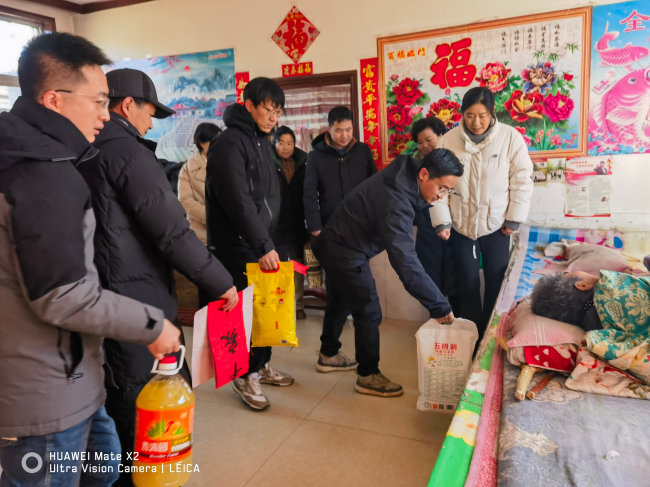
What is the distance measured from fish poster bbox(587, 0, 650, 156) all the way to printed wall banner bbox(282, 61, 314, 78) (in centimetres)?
186

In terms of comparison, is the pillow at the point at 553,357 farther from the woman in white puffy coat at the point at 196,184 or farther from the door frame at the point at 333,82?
the woman in white puffy coat at the point at 196,184

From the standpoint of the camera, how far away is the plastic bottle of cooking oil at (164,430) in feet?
3.38

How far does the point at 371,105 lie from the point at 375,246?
159 centimetres

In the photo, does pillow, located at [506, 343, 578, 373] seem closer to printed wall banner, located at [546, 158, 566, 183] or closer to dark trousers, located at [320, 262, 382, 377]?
dark trousers, located at [320, 262, 382, 377]

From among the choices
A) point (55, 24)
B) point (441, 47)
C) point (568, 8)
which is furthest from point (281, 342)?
point (55, 24)

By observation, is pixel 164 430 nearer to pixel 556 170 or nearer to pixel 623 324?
pixel 623 324

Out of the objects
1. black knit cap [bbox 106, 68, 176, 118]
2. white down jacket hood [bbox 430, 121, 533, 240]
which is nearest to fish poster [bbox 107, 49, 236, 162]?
white down jacket hood [bbox 430, 121, 533, 240]

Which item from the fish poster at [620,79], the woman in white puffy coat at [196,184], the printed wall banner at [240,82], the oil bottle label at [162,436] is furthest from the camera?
the printed wall banner at [240,82]

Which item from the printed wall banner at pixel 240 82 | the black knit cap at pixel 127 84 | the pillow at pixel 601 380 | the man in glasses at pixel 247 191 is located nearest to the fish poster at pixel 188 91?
the printed wall banner at pixel 240 82

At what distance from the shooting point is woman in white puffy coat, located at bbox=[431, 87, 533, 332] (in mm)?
2492

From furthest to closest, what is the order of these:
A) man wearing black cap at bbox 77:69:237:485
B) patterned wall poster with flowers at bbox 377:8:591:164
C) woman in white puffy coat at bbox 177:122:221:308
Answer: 1. woman in white puffy coat at bbox 177:122:221:308
2. patterned wall poster with flowers at bbox 377:8:591:164
3. man wearing black cap at bbox 77:69:237:485

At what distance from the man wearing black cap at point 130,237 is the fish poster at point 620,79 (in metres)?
2.66

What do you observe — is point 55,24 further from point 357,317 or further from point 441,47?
point 357,317

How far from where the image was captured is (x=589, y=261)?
93.7 inches
